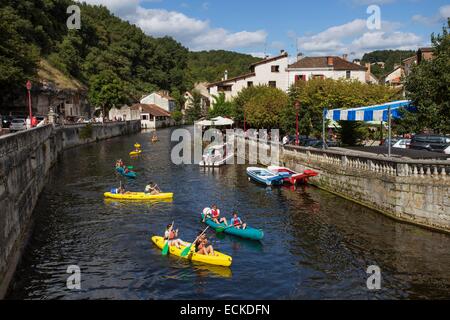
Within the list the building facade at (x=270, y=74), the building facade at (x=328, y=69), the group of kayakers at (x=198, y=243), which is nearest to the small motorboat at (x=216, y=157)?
the building facade at (x=270, y=74)

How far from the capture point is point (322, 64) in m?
79.0

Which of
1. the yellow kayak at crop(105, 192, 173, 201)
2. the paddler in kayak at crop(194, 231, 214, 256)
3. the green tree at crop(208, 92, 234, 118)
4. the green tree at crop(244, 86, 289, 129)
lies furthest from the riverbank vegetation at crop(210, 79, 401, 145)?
the paddler in kayak at crop(194, 231, 214, 256)

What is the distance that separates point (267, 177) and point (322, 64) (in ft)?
144

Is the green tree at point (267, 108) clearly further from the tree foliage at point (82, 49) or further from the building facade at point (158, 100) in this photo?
the building facade at point (158, 100)

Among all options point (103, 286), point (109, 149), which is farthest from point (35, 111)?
point (103, 286)

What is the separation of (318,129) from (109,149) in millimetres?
36680

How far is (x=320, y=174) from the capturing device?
126ft

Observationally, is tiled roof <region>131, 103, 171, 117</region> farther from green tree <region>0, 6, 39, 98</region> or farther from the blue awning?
the blue awning

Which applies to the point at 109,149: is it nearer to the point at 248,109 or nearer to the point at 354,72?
the point at 248,109

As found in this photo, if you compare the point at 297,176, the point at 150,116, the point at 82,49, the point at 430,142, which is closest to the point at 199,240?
the point at 297,176

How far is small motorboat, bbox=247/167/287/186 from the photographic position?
40688mm

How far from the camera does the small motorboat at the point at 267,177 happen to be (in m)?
40.7

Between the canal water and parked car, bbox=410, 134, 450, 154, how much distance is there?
903cm

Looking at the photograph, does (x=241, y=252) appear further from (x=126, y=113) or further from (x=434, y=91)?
(x=126, y=113)
